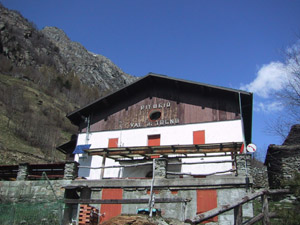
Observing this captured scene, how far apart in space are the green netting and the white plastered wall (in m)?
7.19

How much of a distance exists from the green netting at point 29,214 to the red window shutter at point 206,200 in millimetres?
5741

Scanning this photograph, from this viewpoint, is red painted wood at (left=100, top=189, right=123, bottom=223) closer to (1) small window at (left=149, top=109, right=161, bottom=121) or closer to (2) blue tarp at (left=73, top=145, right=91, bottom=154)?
(2) blue tarp at (left=73, top=145, right=91, bottom=154)

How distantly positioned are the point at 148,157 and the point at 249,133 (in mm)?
9956

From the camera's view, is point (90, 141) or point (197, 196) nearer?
point (197, 196)

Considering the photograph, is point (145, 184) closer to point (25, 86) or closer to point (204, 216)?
point (204, 216)

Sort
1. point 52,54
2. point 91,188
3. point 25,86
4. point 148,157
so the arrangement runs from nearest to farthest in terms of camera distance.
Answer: point 91,188, point 148,157, point 25,86, point 52,54

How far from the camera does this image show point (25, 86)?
2153 inches

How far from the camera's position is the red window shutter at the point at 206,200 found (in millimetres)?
12656

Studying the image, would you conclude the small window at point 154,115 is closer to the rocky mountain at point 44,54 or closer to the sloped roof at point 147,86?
the sloped roof at point 147,86

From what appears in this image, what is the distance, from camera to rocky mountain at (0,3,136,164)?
37.9m

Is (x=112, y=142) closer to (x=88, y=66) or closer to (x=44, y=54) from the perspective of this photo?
(x=44, y=54)

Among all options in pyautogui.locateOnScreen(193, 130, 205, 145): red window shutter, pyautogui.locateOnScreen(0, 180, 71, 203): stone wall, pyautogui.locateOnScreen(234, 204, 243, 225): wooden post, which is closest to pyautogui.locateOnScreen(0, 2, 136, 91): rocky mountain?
pyautogui.locateOnScreen(0, 180, 71, 203): stone wall

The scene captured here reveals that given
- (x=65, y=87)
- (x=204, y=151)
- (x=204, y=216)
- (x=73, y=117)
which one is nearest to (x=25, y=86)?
(x=65, y=87)

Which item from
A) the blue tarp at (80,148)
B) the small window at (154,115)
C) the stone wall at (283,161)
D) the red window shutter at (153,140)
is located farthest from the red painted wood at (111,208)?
the stone wall at (283,161)
